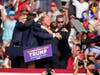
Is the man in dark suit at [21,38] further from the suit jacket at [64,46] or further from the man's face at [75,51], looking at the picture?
the man's face at [75,51]

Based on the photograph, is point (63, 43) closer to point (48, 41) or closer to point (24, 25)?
point (48, 41)

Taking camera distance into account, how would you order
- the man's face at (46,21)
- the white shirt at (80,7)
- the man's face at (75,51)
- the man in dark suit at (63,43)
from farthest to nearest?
the white shirt at (80,7), the man in dark suit at (63,43), the man's face at (75,51), the man's face at (46,21)

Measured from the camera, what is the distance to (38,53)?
11875 mm

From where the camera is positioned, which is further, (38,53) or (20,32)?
(38,53)

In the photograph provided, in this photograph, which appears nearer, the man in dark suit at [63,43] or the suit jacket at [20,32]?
the suit jacket at [20,32]

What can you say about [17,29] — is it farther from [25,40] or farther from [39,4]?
[39,4]

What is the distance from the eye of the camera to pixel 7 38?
1329 cm

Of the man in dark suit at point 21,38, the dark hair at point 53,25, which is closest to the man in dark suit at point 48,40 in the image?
the man in dark suit at point 21,38

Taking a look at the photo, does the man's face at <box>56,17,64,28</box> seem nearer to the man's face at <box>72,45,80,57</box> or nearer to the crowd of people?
the crowd of people

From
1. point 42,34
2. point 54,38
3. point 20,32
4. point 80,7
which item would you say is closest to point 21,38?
point 20,32

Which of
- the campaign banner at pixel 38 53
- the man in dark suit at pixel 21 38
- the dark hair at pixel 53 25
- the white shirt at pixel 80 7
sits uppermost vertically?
the white shirt at pixel 80 7

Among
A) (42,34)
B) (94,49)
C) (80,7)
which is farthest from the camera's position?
(80,7)

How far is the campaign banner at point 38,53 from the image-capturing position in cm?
1177

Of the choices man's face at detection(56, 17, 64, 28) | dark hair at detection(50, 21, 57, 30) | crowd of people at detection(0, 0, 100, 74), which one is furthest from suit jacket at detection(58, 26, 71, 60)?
dark hair at detection(50, 21, 57, 30)
